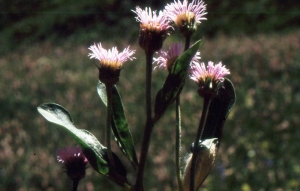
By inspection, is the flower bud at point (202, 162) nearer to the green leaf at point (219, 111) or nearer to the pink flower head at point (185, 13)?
the green leaf at point (219, 111)

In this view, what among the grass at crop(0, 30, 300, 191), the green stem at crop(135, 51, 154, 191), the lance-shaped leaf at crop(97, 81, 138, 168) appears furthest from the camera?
the grass at crop(0, 30, 300, 191)

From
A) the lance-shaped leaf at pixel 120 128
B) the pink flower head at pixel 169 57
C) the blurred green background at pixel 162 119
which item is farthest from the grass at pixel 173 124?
the pink flower head at pixel 169 57

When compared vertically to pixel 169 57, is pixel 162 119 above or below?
above

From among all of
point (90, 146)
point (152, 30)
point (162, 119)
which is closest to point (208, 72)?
point (152, 30)

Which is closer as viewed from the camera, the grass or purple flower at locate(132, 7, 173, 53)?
purple flower at locate(132, 7, 173, 53)

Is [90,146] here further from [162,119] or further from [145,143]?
[162,119]

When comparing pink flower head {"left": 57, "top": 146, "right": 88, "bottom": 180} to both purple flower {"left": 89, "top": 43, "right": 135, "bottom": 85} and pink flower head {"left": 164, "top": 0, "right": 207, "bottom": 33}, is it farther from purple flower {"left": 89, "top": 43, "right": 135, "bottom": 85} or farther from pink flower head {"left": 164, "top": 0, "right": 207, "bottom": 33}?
pink flower head {"left": 164, "top": 0, "right": 207, "bottom": 33}

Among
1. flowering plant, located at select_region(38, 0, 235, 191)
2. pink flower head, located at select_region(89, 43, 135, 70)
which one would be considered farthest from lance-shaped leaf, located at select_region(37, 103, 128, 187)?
pink flower head, located at select_region(89, 43, 135, 70)
